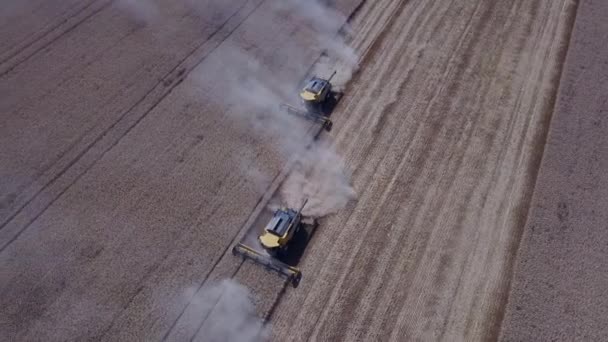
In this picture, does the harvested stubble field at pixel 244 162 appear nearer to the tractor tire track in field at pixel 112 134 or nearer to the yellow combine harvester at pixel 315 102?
the tractor tire track in field at pixel 112 134

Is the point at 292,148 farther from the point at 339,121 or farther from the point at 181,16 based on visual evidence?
the point at 181,16

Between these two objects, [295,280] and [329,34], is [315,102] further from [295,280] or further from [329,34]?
[295,280]

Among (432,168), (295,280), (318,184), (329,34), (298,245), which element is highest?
(329,34)

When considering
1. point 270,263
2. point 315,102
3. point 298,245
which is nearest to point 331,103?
point 315,102

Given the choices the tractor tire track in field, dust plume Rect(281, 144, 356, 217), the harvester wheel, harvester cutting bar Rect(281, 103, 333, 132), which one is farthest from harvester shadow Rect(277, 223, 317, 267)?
the tractor tire track in field

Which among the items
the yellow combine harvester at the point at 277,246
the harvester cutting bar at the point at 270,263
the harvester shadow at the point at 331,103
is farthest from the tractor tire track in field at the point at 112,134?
the yellow combine harvester at the point at 277,246

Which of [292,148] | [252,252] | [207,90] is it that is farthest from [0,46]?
[252,252]
